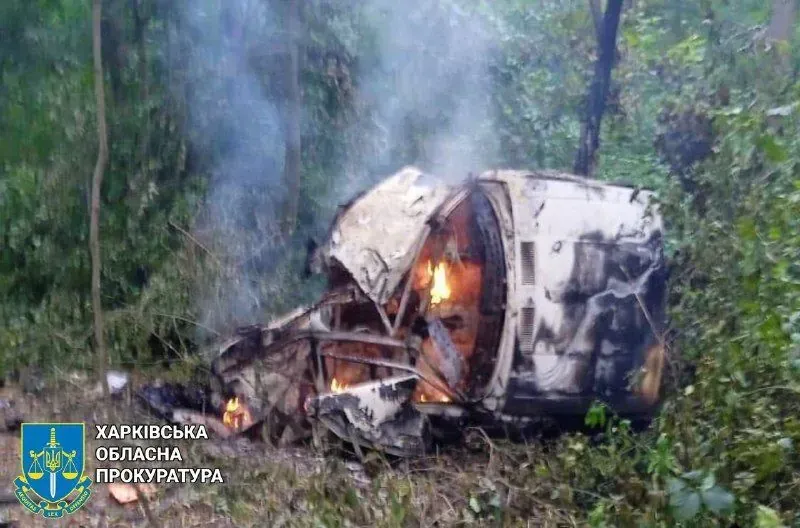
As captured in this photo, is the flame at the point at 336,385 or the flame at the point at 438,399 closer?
the flame at the point at 438,399

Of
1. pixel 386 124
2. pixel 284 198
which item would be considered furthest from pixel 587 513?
pixel 386 124

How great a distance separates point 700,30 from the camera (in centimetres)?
877

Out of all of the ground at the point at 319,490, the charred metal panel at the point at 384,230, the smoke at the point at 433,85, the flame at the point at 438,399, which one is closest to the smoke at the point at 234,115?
the smoke at the point at 433,85

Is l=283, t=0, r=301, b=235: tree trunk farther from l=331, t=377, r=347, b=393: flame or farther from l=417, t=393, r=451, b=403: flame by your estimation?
l=417, t=393, r=451, b=403: flame

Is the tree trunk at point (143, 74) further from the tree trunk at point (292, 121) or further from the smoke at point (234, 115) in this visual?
the tree trunk at point (292, 121)

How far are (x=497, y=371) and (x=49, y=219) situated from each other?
3864mm

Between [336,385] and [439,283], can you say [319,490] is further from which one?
[439,283]

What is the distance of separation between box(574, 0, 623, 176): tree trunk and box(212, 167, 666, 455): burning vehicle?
2.33 metres

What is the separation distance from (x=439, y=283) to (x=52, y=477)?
285cm

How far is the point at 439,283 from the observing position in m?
6.30

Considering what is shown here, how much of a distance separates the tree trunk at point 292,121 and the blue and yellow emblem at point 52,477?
361 centimetres

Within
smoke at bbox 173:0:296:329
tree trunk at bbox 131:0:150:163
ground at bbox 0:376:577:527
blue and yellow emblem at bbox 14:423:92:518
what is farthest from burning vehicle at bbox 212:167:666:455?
tree trunk at bbox 131:0:150:163

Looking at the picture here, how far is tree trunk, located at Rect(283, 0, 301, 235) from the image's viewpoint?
785 centimetres

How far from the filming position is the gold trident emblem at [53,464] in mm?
4371
